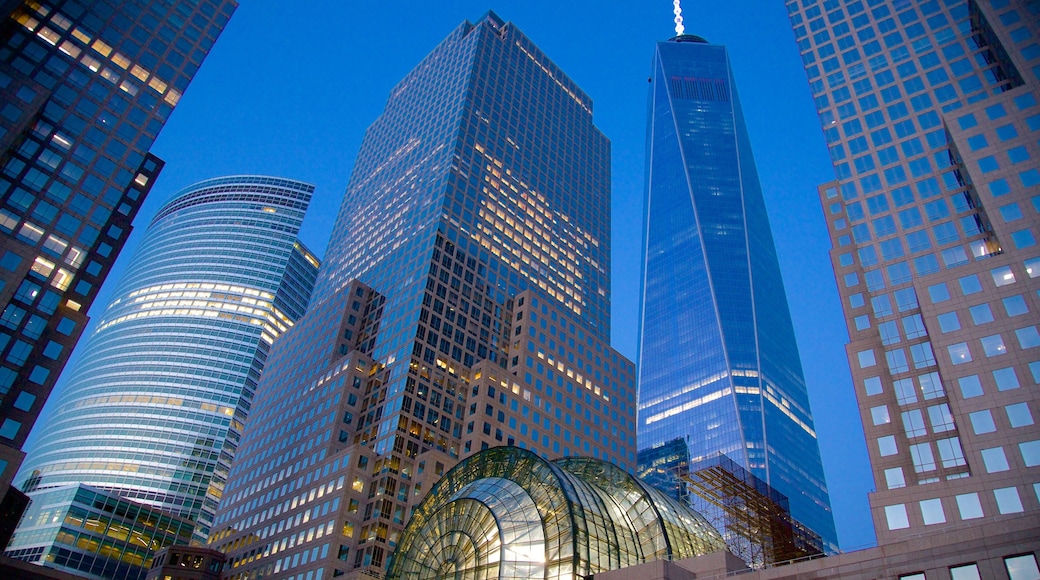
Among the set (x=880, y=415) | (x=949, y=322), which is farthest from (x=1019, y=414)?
(x=880, y=415)

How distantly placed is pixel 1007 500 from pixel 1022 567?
13.0 m

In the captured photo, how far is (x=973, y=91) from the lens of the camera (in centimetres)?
7925

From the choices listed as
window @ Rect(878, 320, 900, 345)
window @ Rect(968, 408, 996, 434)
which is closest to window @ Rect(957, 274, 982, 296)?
window @ Rect(878, 320, 900, 345)

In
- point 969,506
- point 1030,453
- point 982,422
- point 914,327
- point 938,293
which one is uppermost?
point 938,293

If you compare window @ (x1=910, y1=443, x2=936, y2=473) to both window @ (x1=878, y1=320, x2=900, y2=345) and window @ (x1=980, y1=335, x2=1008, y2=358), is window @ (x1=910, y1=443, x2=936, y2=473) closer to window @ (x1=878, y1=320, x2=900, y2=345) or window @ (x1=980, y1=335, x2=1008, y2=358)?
window @ (x1=980, y1=335, x2=1008, y2=358)

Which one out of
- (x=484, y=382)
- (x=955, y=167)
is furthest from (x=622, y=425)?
(x=955, y=167)

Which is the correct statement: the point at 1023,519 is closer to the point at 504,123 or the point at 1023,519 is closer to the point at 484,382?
the point at 484,382

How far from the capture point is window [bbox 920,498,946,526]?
56531 millimetres

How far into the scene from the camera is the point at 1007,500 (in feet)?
180

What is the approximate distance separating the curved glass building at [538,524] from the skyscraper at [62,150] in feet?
143

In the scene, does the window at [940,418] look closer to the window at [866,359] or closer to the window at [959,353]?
the window at [959,353]

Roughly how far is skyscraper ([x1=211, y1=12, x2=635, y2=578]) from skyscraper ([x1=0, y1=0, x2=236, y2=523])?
4520 centimetres

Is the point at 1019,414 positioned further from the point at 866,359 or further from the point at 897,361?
the point at 866,359

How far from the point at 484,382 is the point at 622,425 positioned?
34536mm
